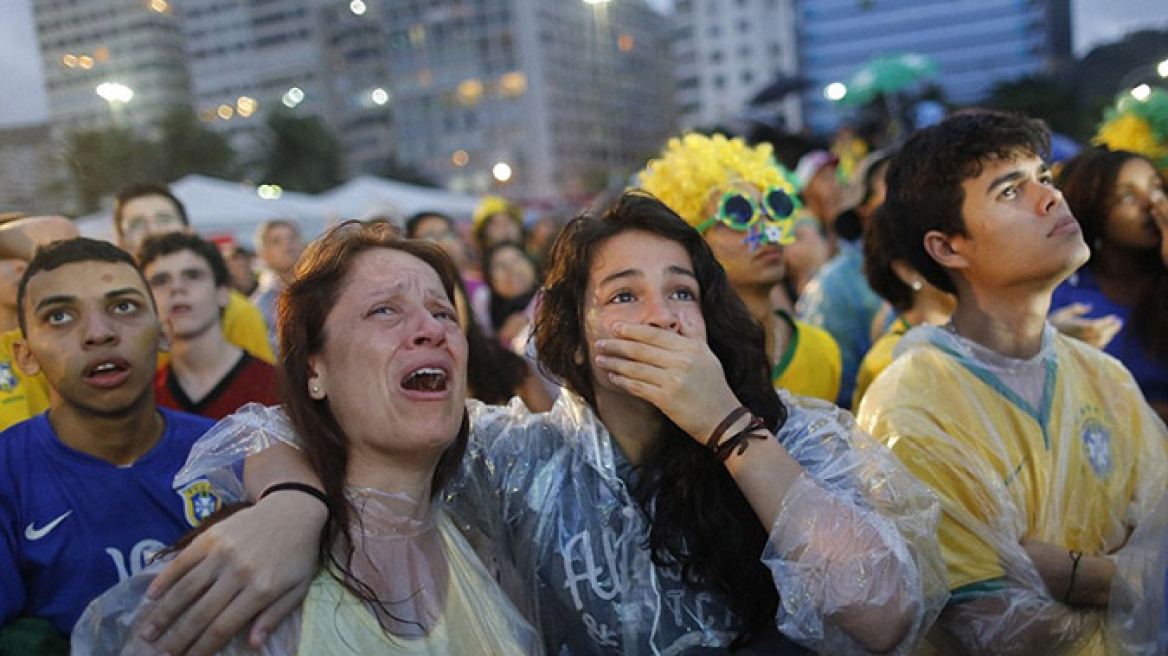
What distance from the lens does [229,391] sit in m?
3.50

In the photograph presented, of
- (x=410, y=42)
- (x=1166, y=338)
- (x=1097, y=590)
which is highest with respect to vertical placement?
(x=410, y=42)

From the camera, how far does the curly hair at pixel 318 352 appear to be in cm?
171

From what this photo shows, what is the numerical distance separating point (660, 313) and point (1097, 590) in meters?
1.19

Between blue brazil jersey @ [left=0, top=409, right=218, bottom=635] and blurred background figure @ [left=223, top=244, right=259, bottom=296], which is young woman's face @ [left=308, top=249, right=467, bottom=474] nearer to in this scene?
blue brazil jersey @ [left=0, top=409, right=218, bottom=635]

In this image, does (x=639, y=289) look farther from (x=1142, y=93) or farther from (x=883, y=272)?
(x=1142, y=93)

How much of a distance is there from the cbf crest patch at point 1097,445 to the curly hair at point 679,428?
2.79 feet

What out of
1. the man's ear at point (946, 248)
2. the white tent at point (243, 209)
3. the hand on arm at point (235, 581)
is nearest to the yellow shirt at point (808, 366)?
the man's ear at point (946, 248)

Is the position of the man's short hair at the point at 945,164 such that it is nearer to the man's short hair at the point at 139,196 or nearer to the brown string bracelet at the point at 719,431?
the brown string bracelet at the point at 719,431

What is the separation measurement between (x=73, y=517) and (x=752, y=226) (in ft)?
7.62

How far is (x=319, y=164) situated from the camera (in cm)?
4409

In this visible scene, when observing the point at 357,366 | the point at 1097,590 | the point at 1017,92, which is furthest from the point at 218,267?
the point at 1017,92

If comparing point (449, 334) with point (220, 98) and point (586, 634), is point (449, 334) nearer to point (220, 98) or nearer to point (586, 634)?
point (586, 634)

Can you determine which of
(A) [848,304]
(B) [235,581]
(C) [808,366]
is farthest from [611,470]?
(A) [848,304]

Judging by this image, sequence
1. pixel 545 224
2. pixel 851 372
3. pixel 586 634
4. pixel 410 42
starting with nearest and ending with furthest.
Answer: pixel 586 634 → pixel 851 372 → pixel 545 224 → pixel 410 42
